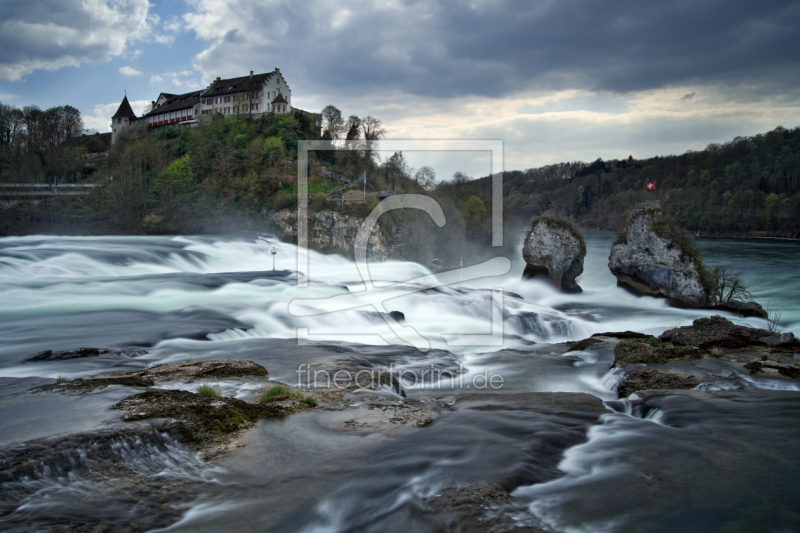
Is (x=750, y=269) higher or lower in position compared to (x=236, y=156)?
lower

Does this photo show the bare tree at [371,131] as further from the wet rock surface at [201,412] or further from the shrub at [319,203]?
the wet rock surface at [201,412]

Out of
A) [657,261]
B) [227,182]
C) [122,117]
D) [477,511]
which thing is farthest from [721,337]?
[122,117]

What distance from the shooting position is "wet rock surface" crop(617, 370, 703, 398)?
911 cm

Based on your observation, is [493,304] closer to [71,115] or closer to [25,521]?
[25,521]

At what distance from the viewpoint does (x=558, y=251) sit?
36344mm

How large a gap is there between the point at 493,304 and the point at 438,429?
1840cm

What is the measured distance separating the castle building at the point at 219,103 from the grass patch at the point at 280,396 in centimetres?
7028

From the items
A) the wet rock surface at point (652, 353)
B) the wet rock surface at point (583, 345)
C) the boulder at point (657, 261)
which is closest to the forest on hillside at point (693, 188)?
the boulder at point (657, 261)

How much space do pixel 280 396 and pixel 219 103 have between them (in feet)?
267

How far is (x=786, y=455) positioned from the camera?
593 centimetres

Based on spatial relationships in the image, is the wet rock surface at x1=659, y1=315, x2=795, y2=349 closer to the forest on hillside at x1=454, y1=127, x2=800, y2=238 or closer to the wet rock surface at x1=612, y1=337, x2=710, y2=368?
the wet rock surface at x1=612, y1=337, x2=710, y2=368

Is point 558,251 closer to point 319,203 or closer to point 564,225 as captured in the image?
point 564,225

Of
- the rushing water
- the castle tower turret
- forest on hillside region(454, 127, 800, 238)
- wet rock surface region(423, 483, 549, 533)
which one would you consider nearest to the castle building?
the castle tower turret

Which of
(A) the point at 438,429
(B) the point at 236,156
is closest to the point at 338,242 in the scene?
(B) the point at 236,156
